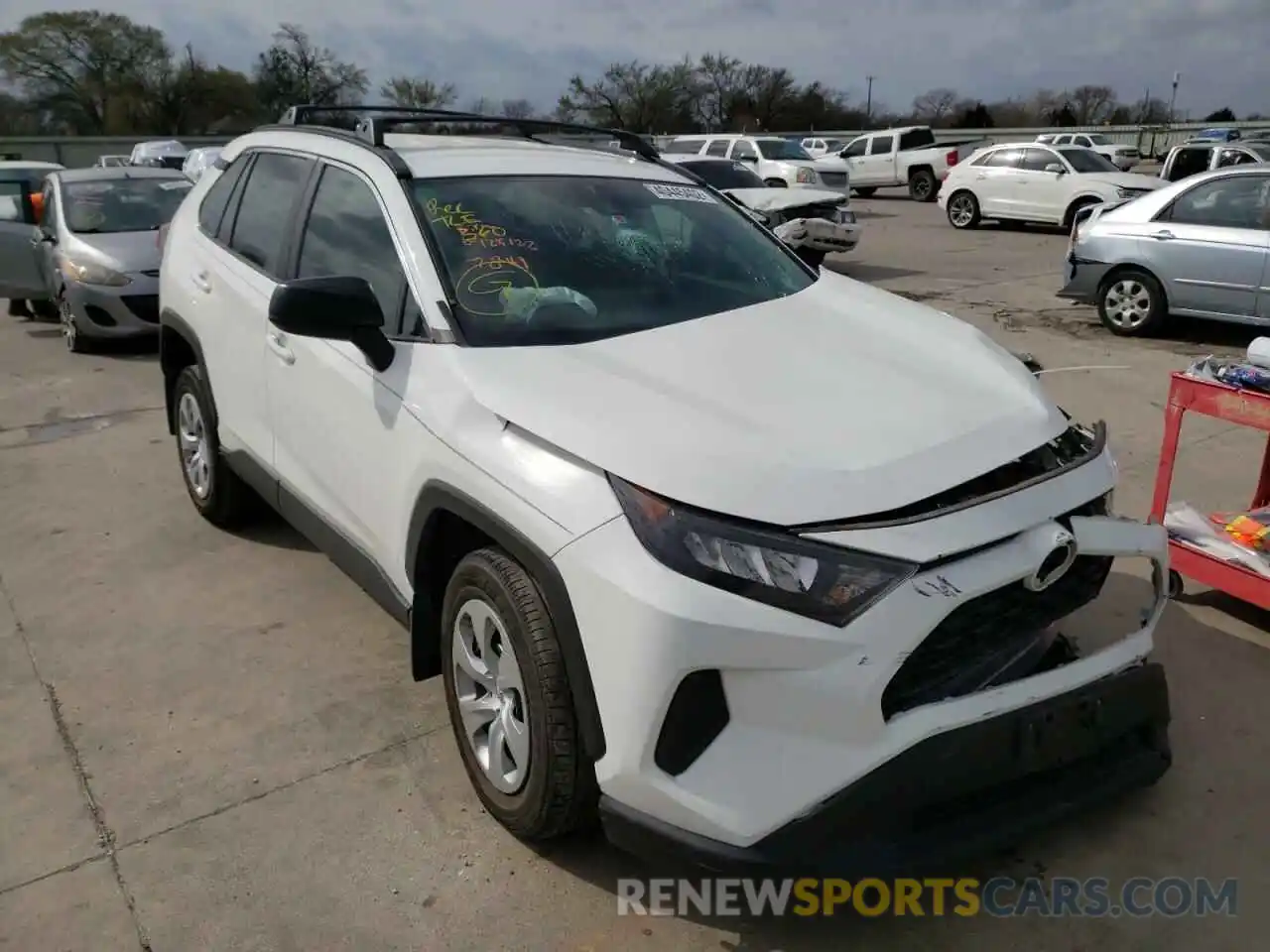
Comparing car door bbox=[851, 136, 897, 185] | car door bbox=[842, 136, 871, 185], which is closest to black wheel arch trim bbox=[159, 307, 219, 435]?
car door bbox=[842, 136, 871, 185]

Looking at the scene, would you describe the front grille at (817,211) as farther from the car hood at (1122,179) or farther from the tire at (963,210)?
the tire at (963,210)

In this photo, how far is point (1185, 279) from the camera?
28.9 ft

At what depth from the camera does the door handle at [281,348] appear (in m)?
3.53

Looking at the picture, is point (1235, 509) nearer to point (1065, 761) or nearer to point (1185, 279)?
point (1065, 761)

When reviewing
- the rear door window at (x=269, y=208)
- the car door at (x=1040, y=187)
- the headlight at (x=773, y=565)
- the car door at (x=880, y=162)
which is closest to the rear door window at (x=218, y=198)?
the rear door window at (x=269, y=208)

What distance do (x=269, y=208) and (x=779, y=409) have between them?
2575 millimetres

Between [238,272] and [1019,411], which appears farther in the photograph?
[238,272]

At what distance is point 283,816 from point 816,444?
1845 millimetres

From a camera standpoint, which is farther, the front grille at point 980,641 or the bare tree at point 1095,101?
the bare tree at point 1095,101

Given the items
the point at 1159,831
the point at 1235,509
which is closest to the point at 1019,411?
the point at 1159,831

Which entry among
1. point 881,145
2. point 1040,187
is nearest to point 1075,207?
point 1040,187

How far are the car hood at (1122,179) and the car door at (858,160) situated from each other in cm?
976

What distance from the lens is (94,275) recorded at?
8.81m

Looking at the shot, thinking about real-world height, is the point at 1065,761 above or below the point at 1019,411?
below
